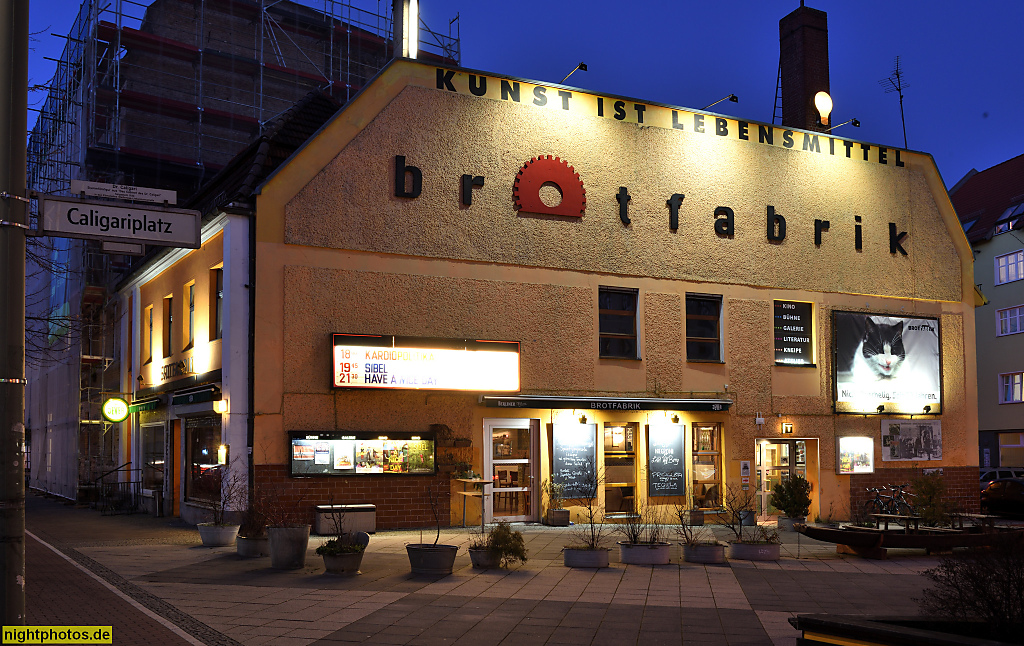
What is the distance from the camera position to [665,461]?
2217cm

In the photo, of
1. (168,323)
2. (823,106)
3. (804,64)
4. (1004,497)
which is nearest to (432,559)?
(168,323)

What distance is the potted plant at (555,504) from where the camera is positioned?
20375 mm

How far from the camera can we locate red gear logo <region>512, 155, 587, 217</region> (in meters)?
21.2

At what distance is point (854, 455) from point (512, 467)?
9.94 m

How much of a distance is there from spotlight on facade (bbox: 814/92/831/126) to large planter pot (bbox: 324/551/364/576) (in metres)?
19.6

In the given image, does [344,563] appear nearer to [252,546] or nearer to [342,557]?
[342,557]

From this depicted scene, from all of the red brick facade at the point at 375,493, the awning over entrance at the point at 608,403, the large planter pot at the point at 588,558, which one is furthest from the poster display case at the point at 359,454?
the large planter pot at the point at 588,558

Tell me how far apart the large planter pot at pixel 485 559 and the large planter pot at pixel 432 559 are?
0.72 m

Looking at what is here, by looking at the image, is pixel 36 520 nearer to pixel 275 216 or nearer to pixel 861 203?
pixel 275 216

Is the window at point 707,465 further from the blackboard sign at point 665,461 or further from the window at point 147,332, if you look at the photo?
the window at point 147,332

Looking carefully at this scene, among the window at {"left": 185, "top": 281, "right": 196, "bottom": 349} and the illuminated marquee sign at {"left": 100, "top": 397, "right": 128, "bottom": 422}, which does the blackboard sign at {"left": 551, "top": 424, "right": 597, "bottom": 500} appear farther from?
the illuminated marquee sign at {"left": 100, "top": 397, "right": 128, "bottom": 422}

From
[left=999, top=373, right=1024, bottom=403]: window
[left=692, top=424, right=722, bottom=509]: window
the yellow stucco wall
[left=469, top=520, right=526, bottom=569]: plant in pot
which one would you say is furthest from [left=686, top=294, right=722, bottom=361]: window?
[left=999, top=373, right=1024, bottom=403]: window

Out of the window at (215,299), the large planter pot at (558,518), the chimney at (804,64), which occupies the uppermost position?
the chimney at (804,64)

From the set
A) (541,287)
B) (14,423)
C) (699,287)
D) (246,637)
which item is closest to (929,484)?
(699,287)
